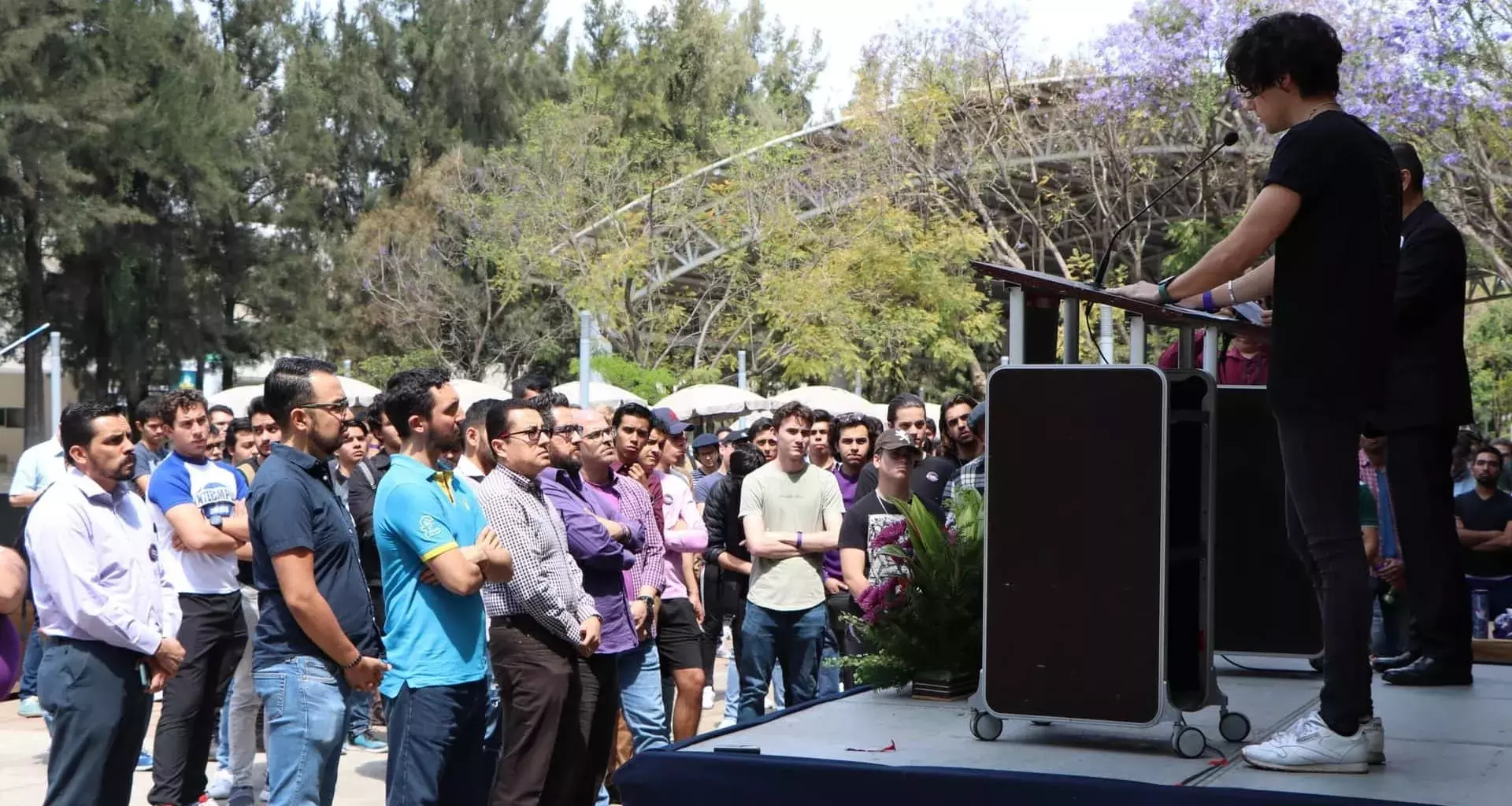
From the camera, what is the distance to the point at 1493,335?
176 feet

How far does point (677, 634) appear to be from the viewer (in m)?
8.24

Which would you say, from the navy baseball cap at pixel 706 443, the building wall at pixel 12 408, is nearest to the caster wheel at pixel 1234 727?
the navy baseball cap at pixel 706 443

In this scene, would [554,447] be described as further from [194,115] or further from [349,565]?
[194,115]

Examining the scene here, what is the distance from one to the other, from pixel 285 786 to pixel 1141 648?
10.2 ft

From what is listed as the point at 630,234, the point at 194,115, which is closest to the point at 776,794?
the point at 630,234

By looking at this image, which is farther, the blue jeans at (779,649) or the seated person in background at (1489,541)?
the seated person in background at (1489,541)

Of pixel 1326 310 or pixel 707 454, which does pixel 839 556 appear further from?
pixel 707 454

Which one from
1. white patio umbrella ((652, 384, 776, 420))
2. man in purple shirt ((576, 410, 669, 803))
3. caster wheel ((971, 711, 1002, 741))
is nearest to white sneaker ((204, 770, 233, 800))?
man in purple shirt ((576, 410, 669, 803))

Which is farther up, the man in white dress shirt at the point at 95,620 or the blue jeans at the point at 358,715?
Answer: the man in white dress shirt at the point at 95,620

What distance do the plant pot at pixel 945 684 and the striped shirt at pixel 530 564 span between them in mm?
1561

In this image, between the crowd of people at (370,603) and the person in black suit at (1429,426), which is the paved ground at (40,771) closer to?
the crowd of people at (370,603)

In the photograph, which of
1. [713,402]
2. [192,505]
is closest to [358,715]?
[192,505]

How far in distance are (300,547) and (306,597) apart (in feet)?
0.56

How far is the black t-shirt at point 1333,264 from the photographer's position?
3.88m
